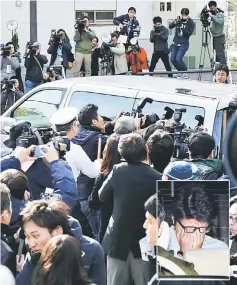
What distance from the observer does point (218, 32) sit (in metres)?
13.1

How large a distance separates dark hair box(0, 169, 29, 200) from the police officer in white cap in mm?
1048

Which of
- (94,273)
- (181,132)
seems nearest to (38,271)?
(94,273)

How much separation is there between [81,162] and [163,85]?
66.3 inches

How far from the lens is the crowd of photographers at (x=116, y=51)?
40.7 ft

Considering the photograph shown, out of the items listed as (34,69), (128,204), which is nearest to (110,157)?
(128,204)

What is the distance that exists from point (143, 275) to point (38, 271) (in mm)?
1241

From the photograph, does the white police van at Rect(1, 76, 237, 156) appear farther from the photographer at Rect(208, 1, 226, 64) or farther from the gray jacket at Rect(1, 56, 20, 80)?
the photographer at Rect(208, 1, 226, 64)

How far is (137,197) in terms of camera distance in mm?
4383

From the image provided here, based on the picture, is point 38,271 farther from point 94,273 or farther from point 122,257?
point 122,257

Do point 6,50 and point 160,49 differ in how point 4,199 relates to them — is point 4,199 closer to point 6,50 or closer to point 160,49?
point 6,50

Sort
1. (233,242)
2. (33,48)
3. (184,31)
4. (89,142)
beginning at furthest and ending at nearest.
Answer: (184,31) < (33,48) < (89,142) < (233,242)

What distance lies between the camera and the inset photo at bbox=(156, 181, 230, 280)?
3465 millimetres

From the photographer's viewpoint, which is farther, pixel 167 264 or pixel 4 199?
pixel 4 199

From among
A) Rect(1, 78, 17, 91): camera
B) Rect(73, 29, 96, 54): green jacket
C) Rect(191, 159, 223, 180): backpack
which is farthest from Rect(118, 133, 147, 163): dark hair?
Rect(73, 29, 96, 54): green jacket
